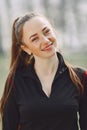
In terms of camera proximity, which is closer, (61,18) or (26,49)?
(26,49)

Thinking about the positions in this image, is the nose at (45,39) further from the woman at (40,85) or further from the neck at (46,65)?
the neck at (46,65)

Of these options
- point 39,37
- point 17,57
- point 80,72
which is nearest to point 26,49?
point 17,57

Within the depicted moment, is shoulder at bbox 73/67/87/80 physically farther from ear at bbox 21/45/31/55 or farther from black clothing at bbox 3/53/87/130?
ear at bbox 21/45/31/55

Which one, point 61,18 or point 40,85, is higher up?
point 40,85

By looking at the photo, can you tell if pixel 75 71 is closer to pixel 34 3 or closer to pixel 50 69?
pixel 50 69

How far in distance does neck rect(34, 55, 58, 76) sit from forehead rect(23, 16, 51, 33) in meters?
0.19

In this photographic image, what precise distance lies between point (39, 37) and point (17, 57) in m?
0.25

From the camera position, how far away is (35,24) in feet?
12.4

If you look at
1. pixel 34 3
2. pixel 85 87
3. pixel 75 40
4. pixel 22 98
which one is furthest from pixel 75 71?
pixel 34 3

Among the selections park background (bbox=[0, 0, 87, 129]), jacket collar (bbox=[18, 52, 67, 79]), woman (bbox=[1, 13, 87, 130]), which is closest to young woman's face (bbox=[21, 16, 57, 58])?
woman (bbox=[1, 13, 87, 130])

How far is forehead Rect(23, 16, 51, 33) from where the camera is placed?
377cm

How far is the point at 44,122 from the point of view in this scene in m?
3.72

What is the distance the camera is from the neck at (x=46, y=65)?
3787 millimetres

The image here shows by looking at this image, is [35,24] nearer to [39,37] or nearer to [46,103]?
[39,37]
